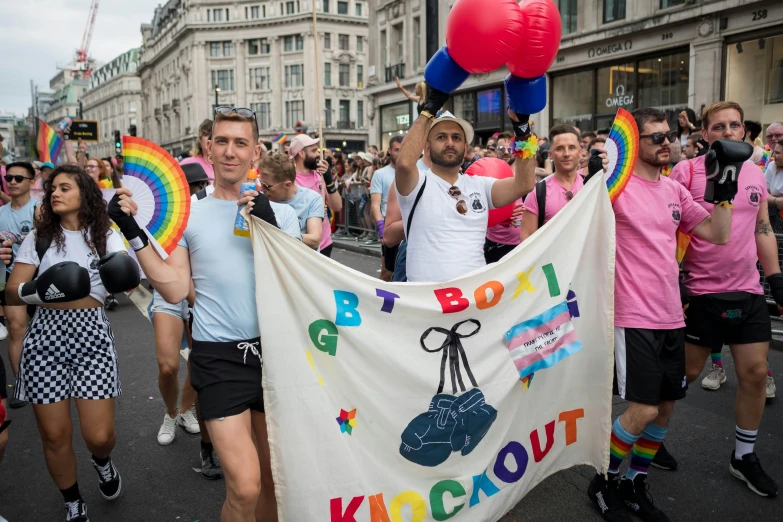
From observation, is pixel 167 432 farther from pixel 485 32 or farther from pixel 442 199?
pixel 485 32

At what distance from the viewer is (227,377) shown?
111 inches

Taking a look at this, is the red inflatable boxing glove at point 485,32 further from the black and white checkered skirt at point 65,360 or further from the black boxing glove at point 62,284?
the black and white checkered skirt at point 65,360

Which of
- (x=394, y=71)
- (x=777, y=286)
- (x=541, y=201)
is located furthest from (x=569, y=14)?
(x=777, y=286)

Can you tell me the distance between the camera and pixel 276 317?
9.36ft

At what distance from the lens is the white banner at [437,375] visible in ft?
9.36

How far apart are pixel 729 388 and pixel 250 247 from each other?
Result: 469cm

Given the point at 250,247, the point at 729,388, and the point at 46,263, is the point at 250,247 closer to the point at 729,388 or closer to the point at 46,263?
the point at 46,263

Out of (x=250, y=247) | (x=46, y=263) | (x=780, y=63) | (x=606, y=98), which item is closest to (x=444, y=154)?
(x=250, y=247)

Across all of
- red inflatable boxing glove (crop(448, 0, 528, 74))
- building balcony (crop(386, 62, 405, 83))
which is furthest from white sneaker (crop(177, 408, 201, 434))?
building balcony (crop(386, 62, 405, 83))

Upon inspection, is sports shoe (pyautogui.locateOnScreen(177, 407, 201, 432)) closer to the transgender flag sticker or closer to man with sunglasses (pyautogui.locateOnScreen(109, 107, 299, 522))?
man with sunglasses (pyautogui.locateOnScreen(109, 107, 299, 522))

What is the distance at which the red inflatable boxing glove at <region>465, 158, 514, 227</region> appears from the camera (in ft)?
14.6

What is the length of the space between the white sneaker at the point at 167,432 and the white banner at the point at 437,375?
2397mm

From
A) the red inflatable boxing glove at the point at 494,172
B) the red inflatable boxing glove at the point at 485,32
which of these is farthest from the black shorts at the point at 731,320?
the red inflatable boxing glove at the point at 485,32

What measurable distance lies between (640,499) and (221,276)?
8.67ft
